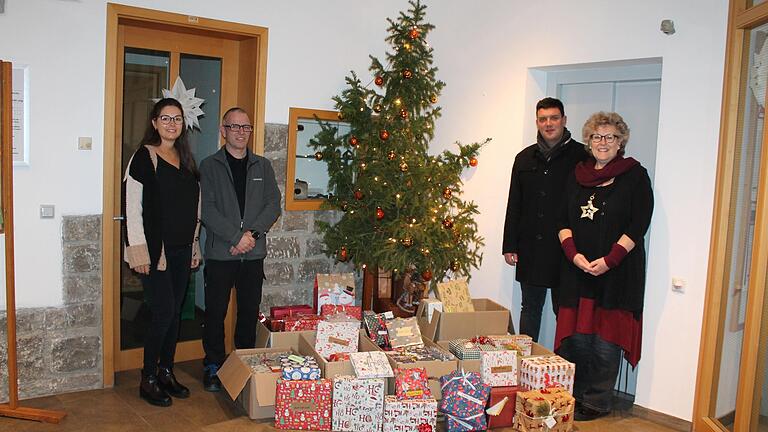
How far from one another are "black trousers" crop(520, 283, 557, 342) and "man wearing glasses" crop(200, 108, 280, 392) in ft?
5.36

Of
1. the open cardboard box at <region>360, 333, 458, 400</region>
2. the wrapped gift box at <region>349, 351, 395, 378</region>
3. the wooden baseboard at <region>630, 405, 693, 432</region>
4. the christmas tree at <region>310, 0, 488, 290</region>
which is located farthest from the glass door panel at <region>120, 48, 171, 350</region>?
the wooden baseboard at <region>630, 405, 693, 432</region>

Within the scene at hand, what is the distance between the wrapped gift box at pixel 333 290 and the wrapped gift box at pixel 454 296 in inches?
23.4

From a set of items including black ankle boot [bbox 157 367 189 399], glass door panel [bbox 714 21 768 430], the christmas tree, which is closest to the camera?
glass door panel [bbox 714 21 768 430]

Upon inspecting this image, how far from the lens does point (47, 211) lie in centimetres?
397

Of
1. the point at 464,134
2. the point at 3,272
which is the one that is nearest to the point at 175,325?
Answer: the point at 3,272

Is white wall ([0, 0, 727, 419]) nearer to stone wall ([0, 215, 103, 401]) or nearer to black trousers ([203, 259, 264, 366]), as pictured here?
stone wall ([0, 215, 103, 401])

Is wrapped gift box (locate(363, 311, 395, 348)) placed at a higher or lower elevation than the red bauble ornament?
lower

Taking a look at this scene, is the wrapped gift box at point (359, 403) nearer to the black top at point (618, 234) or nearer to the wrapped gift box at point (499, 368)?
the wrapped gift box at point (499, 368)

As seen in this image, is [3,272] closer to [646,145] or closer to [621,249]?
[621,249]

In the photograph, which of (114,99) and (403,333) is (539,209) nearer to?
(403,333)

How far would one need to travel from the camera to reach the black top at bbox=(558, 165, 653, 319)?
3.87m

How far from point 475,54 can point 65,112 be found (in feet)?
9.03

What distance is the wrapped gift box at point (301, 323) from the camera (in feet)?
14.1

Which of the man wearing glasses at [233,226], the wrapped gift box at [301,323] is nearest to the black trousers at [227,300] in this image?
the man wearing glasses at [233,226]
